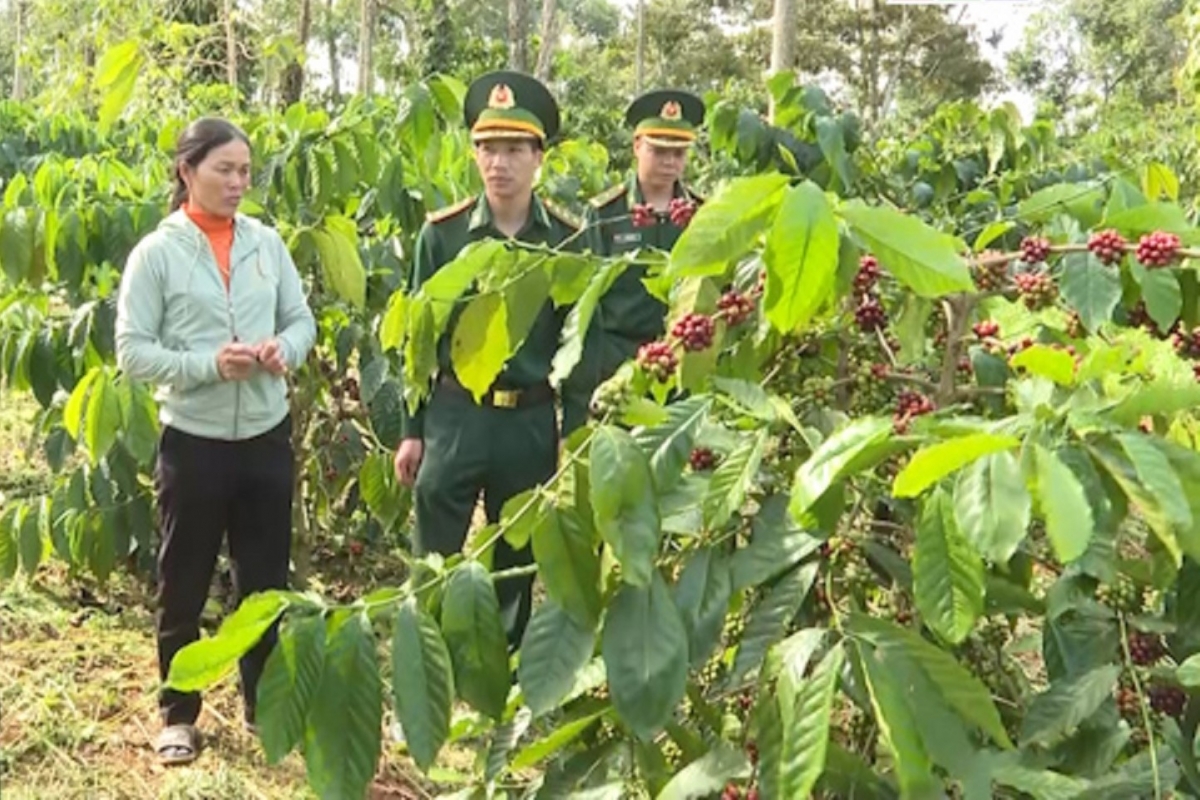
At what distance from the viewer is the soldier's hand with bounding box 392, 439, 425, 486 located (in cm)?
285

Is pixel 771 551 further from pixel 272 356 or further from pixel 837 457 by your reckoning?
pixel 272 356

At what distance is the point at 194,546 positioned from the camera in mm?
2537

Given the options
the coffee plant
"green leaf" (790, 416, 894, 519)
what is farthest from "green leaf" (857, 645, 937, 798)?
"green leaf" (790, 416, 894, 519)

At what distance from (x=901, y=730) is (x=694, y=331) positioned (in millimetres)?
449

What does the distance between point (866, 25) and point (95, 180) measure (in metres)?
23.1

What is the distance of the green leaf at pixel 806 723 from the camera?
946 mm

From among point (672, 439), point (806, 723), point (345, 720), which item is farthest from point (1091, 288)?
point (345, 720)

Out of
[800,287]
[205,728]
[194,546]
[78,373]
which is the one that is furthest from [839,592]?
[78,373]

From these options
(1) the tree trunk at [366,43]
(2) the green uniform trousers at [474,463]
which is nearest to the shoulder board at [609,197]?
(2) the green uniform trousers at [474,463]

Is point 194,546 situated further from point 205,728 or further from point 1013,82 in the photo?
point 1013,82

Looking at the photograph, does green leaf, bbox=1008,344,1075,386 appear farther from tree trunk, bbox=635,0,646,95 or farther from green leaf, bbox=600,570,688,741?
tree trunk, bbox=635,0,646,95

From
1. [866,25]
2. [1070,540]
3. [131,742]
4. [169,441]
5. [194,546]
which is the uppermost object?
[866,25]

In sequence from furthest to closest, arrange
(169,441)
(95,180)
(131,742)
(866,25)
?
(866,25) → (95,180) → (131,742) → (169,441)

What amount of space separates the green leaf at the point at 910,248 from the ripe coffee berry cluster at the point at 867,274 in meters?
0.17
